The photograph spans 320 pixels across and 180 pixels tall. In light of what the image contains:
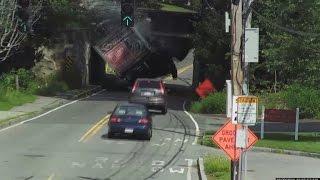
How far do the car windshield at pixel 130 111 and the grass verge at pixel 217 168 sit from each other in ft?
24.2

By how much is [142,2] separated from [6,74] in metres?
14.4

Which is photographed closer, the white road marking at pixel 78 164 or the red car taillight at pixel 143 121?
the white road marking at pixel 78 164

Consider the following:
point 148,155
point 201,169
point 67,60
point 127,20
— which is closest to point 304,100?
point 127,20

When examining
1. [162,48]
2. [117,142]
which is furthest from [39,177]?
[162,48]

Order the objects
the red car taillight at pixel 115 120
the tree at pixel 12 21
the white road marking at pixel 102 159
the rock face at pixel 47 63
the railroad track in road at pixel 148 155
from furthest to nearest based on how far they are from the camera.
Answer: the rock face at pixel 47 63 < the tree at pixel 12 21 < the red car taillight at pixel 115 120 < the white road marking at pixel 102 159 < the railroad track in road at pixel 148 155

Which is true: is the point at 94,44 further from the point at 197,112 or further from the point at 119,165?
the point at 119,165

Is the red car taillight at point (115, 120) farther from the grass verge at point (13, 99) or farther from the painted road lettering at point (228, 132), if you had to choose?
the grass verge at point (13, 99)

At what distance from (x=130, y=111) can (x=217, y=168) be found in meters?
8.76

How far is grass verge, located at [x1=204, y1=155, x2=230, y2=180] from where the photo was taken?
19077mm

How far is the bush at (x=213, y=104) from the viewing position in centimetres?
3930

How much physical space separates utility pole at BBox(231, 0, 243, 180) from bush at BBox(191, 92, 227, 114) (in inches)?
910

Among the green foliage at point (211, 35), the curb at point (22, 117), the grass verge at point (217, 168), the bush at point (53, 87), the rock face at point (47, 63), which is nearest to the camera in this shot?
the grass verge at point (217, 168)

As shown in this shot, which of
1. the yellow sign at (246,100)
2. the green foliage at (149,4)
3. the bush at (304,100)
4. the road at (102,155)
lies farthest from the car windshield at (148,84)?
the green foliage at (149,4)

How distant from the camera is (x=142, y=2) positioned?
58.1 meters
